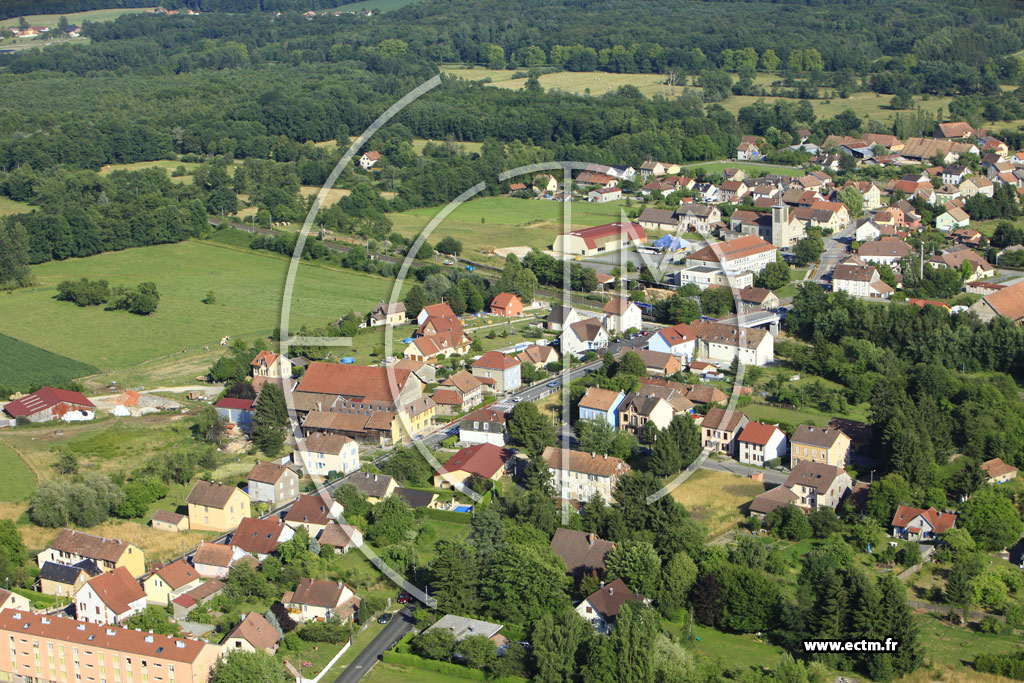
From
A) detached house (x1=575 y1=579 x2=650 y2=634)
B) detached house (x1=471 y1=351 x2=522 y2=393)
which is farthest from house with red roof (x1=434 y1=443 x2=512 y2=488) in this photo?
detached house (x1=575 y1=579 x2=650 y2=634)

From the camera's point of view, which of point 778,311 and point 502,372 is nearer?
point 502,372

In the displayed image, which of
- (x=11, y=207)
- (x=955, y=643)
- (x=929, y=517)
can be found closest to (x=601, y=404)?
(x=929, y=517)

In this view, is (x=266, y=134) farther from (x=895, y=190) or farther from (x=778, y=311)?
(x=778, y=311)

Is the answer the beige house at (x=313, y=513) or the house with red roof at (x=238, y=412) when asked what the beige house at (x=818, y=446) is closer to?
the beige house at (x=313, y=513)

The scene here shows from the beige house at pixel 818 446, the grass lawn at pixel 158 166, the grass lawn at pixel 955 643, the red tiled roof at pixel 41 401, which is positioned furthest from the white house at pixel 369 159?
the grass lawn at pixel 955 643

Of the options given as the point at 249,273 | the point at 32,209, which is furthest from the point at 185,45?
the point at 249,273

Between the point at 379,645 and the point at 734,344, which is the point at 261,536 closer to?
the point at 379,645

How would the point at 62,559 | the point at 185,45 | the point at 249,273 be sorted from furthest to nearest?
the point at 185,45, the point at 249,273, the point at 62,559
